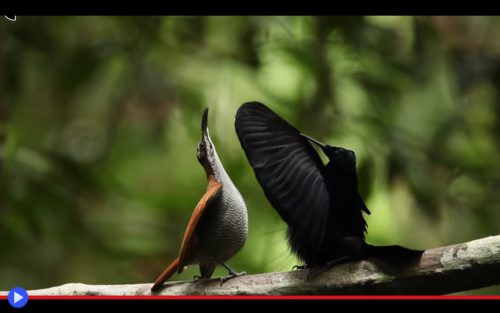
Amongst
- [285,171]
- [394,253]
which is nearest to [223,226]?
[285,171]

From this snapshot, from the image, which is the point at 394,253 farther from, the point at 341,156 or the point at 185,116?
the point at 185,116

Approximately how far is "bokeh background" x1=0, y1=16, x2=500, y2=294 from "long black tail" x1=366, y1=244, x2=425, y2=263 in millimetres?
521

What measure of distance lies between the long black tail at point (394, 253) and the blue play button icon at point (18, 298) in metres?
0.58

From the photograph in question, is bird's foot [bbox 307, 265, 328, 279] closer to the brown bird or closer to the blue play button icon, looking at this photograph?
the brown bird

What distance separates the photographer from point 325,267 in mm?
1031

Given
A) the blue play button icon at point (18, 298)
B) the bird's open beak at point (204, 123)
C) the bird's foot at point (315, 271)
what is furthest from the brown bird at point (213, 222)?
the blue play button icon at point (18, 298)

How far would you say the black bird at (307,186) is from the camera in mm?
1015

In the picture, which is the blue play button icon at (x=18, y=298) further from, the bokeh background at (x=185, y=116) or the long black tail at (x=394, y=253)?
the long black tail at (x=394, y=253)

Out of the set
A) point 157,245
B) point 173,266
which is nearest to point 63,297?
point 173,266

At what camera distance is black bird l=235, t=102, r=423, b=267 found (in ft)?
3.33

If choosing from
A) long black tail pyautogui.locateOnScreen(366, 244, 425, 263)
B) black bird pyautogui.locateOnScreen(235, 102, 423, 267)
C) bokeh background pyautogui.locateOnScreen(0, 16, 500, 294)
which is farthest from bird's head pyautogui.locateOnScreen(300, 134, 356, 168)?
bokeh background pyautogui.locateOnScreen(0, 16, 500, 294)

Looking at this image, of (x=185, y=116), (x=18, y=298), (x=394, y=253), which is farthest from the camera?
(x=185, y=116)

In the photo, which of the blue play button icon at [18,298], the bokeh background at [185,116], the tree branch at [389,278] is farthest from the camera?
the bokeh background at [185,116]

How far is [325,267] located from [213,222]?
7.0 inches
